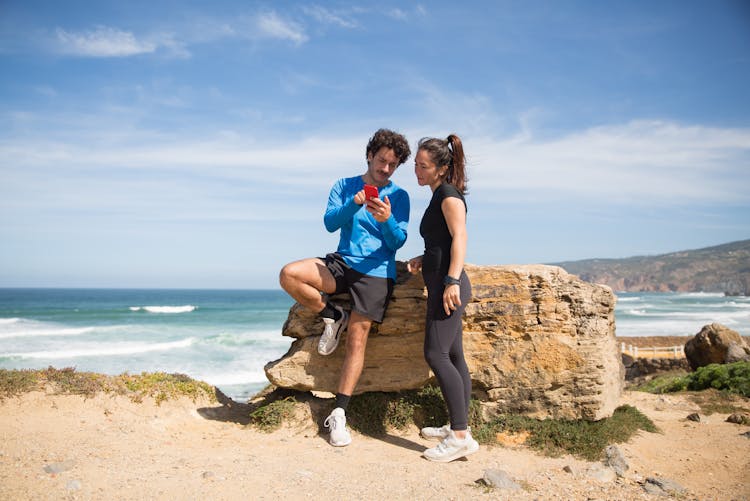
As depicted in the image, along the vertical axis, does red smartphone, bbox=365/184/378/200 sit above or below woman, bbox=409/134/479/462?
above

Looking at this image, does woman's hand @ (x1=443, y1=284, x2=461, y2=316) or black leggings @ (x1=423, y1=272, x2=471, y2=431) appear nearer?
woman's hand @ (x1=443, y1=284, x2=461, y2=316)

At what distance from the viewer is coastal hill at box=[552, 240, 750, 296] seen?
356 feet

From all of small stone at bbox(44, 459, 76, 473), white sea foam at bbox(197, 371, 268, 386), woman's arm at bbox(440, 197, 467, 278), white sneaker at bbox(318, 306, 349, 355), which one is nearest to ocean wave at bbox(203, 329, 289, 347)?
white sea foam at bbox(197, 371, 268, 386)

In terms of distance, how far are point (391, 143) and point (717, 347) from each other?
36.9 feet

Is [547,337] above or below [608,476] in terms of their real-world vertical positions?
above

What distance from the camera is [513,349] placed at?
5.35 metres

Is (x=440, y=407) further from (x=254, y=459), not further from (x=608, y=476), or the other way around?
(x=254, y=459)

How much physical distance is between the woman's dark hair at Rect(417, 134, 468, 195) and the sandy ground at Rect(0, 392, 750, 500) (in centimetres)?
254

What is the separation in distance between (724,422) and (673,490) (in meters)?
3.60

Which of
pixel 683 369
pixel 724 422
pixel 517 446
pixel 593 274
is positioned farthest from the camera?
pixel 593 274

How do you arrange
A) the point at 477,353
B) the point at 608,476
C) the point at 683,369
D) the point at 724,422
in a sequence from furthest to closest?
the point at 683,369 → the point at 724,422 → the point at 477,353 → the point at 608,476

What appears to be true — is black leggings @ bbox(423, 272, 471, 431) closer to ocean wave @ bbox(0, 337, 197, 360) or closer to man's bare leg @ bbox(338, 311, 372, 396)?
man's bare leg @ bbox(338, 311, 372, 396)

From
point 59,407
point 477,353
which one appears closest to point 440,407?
point 477,353

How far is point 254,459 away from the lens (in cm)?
432
